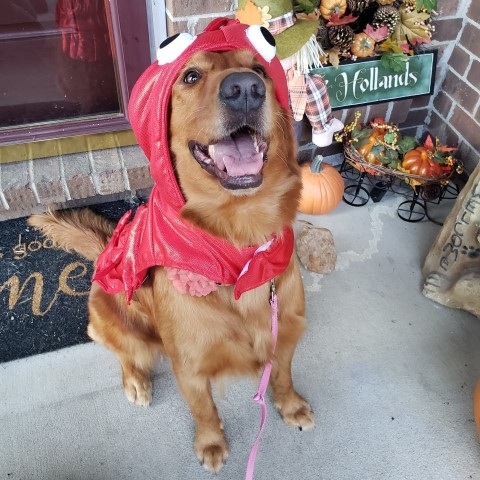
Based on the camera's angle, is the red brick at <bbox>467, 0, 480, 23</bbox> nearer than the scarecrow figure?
No

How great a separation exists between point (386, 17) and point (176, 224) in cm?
152

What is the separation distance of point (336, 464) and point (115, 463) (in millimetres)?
731

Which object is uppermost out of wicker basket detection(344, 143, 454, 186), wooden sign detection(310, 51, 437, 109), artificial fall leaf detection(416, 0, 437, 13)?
artificial fall leaf detection(416, 0, 437, 13)

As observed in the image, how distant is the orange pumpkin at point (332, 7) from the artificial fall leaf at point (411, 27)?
345 millimetres

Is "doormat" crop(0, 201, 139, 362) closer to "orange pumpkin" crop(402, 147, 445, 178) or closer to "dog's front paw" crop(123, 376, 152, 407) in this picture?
"dog's front paw" crop(123, 376, 152, 407)

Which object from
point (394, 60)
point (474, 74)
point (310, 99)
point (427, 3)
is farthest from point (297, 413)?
point (474, 74)

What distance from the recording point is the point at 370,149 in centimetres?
237

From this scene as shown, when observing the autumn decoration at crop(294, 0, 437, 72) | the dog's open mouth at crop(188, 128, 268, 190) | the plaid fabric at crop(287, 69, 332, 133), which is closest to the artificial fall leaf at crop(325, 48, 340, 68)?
the autumn decoration at crop(294, 0, 437, 72)

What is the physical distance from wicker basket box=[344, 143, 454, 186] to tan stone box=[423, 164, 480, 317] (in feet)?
1.04

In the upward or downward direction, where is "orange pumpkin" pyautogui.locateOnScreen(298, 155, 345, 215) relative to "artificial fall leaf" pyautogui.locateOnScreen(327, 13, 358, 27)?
downward

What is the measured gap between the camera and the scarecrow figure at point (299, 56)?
174 cm

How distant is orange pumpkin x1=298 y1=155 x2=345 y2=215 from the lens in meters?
2.30

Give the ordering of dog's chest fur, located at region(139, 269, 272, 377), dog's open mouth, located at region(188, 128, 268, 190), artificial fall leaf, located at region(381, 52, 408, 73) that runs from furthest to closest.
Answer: artificial fall leaf, located at region(381, 52, 408, 73) < dog's chest fur, located at region(139, 269, 272, 377) < dog's open mouth, located at region(188, 128, 268, 190)

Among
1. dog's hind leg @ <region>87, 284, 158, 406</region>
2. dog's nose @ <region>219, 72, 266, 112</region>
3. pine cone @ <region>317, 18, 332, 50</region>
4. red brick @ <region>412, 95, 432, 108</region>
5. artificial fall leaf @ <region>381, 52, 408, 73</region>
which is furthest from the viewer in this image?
red brick @ <region>412, 95, 432, 108</region>
